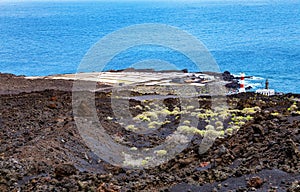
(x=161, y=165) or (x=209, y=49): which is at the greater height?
(x=209, y=49)

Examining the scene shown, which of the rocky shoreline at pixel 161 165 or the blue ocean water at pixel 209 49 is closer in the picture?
the rocky shoreline at pixel 161 165

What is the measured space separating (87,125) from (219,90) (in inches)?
902

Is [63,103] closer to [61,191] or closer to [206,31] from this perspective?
[61,191]

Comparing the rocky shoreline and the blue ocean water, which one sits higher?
the blue ocean water

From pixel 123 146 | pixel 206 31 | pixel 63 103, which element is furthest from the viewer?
pixel 206 31

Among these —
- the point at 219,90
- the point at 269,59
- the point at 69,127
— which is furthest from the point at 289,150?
the point at 269,59

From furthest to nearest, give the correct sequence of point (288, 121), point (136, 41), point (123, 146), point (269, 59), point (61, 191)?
point (136, 41)
point (269, 59)
point (123, 146)
point (288, 121)
point (61, 191)

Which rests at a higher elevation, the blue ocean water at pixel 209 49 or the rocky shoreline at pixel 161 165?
the blue ocean water at pixel 209 49

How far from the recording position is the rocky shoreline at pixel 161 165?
30.9 ft

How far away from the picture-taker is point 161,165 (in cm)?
1209

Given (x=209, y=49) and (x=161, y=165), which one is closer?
(x=161, y=165)

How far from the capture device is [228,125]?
17.1m

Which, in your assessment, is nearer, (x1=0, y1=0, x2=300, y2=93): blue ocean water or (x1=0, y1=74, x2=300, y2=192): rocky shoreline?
(x1=0, y1=74, x2=300, y2=192): rocky shoreline

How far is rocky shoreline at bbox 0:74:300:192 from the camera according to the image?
371 inches
